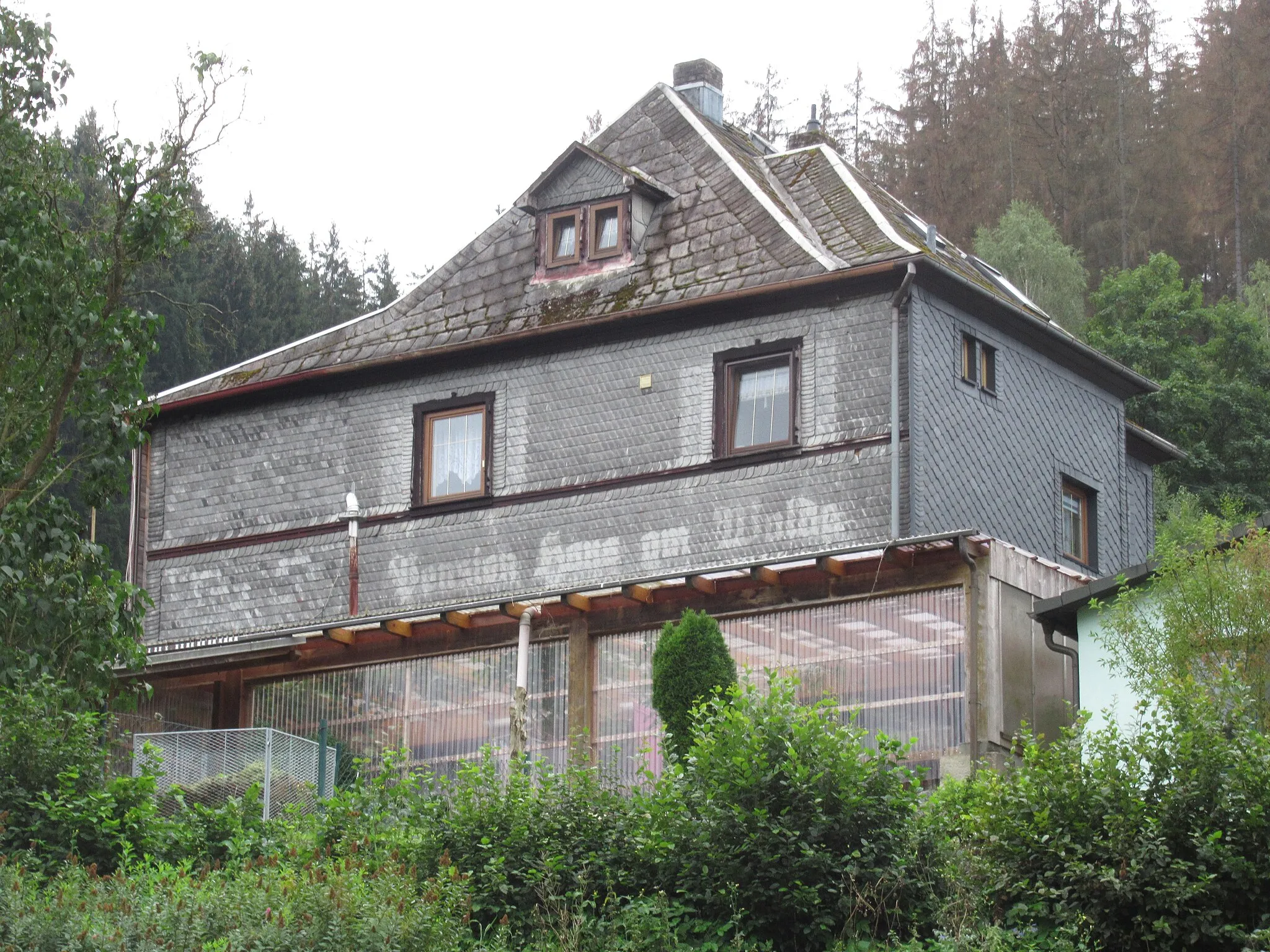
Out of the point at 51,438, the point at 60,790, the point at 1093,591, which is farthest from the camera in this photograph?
the point at 1093,591

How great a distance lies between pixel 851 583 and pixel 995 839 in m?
6.80

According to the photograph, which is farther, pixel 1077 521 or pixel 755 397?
pixel 1077 521

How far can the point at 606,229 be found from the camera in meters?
26.9

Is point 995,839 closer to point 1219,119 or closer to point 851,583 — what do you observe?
point 851,583

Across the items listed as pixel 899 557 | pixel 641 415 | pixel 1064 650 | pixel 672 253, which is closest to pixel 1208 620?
pixel 1064 650

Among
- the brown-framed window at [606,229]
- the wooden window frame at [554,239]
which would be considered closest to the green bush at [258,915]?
the brown-framed window at [606,229]

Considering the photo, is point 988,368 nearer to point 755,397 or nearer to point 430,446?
point 755,397

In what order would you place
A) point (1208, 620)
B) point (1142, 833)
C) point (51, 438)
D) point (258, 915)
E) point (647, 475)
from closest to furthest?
point (1142, 833) < point (258, 915) < point (1208, 620) < point (51, 438) < point (647, 475)

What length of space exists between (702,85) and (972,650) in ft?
38.7

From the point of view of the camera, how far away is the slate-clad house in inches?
821

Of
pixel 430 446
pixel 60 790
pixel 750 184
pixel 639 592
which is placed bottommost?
pixel 60 790

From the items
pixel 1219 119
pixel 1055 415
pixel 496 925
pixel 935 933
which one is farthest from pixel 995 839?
pixel 1219 119

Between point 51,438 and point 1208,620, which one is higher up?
point 51,438

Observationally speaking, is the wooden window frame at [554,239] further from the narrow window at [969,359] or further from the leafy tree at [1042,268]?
the leafy tree at [1042,268]
